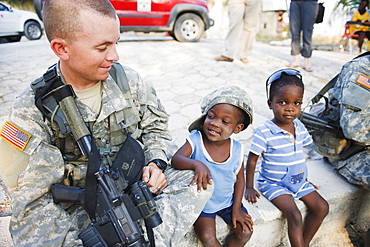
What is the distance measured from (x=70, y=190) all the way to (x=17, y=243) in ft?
1.00

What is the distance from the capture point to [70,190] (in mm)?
1277

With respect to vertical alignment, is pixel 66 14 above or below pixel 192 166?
above

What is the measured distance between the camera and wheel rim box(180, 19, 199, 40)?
303 inches

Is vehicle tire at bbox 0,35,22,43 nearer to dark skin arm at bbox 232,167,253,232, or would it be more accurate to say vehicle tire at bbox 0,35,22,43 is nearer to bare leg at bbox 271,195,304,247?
dark skin arm at bbox 232,167,253,232

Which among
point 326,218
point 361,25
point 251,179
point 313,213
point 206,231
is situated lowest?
point 326,218

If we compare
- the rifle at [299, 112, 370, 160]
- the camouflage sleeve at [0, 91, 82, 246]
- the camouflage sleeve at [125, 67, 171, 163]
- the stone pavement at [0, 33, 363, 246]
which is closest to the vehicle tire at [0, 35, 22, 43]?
the stone pavement at [0, 33, 363, 246]

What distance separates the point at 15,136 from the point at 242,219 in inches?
50.4

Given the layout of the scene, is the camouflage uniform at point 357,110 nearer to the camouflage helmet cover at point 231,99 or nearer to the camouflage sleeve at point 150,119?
the camouflage helmet cover at point 231,99

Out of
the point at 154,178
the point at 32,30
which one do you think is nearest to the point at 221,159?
the point at 154,178

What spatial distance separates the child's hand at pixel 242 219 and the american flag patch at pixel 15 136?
3.87 ft

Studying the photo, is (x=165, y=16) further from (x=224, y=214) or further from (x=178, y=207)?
(x=178, y=207)

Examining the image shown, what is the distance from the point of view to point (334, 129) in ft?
7.34

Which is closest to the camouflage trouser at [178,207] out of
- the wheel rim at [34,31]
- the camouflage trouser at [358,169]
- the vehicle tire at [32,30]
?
the camouflage trouser at [358,169]

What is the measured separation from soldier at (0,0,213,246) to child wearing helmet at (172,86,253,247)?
13cm
